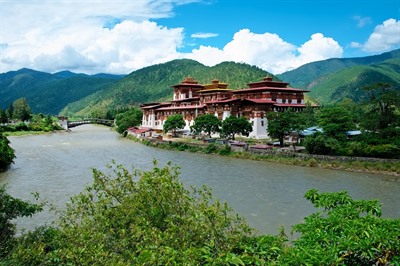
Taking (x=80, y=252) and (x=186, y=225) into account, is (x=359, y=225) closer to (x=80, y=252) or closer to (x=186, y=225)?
(x=186, y=225)

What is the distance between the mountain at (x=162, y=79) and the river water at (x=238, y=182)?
7551 cm

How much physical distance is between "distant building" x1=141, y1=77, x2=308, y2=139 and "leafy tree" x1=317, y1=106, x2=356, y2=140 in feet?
44.0

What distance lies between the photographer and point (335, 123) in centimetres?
3378

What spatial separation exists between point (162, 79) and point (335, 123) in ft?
444

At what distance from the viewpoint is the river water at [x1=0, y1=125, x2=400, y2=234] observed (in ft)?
58.2

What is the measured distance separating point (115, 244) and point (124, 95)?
6067 inches

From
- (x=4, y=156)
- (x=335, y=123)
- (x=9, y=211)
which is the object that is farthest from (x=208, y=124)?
(x=9, y=211)

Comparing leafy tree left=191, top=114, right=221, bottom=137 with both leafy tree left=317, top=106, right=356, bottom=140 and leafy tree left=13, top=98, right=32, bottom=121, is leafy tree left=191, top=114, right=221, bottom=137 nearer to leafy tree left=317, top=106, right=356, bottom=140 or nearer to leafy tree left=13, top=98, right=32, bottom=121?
leafy tree left=317, top=106, right=356, bottom=140

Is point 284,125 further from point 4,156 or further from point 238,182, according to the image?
point 4,156

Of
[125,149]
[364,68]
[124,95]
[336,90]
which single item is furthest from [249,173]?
[124,95]

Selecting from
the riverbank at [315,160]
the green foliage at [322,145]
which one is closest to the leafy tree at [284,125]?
the riverbank at [315,160]

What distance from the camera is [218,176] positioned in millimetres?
27234

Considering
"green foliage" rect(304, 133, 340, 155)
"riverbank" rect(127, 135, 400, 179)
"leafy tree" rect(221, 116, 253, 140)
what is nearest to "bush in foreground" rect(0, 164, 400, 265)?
"riverbank" rect(127, 135, 400, 179)

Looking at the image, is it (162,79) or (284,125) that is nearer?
(284,125)
